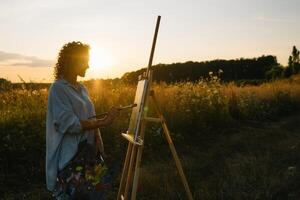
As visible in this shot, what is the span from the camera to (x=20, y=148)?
25.7ft

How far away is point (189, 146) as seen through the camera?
981cm

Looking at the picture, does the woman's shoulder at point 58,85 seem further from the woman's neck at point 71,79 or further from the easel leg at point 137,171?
the easel leg at point 137,171

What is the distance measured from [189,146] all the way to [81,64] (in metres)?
5.94

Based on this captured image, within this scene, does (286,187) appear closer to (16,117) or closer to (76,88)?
(76,88)

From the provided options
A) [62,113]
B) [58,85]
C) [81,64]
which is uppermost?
[81,64]

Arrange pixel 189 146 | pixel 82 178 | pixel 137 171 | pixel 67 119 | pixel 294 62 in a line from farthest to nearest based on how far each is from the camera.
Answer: pixel 294 62, pixel 189 146, pixel 137 171, pixel 82 178, pixel 67 119

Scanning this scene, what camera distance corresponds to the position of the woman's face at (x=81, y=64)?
420 cm

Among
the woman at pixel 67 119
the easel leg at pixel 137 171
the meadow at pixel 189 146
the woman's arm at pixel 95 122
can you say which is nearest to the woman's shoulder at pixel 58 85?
the woman at pixel 67 119

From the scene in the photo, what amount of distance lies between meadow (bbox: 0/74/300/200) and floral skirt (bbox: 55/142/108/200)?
241 centimetres

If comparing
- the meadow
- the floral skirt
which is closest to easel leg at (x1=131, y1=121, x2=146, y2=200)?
the floral skirt

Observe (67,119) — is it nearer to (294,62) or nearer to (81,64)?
(81,64)

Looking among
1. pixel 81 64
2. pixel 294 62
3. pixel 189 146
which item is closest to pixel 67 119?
pixel 81 64

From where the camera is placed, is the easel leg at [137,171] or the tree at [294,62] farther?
the tree at [294,62]

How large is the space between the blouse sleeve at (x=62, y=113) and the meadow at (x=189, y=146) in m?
2.82
